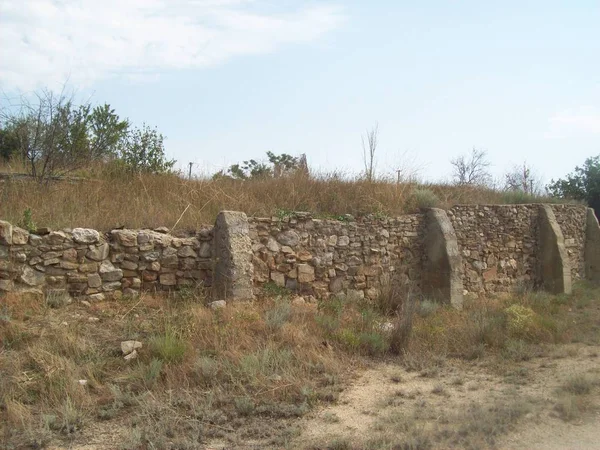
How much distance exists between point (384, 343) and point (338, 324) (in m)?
0.78

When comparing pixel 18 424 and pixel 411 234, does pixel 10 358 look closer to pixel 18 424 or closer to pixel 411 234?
pixel 18 424

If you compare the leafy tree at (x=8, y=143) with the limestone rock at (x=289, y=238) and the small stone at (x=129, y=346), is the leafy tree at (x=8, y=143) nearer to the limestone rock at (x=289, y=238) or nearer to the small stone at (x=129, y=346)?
the limestone rock at (x=289, y=238)

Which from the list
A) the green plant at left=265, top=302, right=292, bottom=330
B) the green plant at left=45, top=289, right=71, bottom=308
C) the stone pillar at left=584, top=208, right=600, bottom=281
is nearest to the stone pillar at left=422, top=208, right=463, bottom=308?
the green plant at left=265, top=302, right=292, bottom=330

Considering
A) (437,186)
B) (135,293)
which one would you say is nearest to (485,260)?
(437,186)

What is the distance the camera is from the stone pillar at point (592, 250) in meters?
15.5

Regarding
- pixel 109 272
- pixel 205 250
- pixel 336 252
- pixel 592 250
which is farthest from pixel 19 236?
pixel 592 250

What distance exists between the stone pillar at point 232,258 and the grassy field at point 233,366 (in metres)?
0.35

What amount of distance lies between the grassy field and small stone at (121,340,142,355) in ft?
0.28

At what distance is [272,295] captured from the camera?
9.09m

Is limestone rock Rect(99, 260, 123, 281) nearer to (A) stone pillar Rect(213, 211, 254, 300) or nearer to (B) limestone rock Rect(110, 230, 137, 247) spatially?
(B) limestone rock Rect(110, 230, 137, 247)

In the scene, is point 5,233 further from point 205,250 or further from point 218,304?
point 218,304

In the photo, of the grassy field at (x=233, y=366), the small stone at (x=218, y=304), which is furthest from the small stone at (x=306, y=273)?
the small stone at (x=218, y=304)

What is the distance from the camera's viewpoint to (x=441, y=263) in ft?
36.0

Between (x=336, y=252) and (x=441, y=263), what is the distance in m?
2.36
